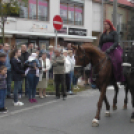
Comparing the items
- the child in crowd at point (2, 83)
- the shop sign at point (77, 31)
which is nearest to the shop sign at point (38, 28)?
the shop sign at point (77, 31)

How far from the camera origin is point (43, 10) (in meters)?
24.0

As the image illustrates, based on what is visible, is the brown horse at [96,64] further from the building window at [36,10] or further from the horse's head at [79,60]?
the building window at [36,10]

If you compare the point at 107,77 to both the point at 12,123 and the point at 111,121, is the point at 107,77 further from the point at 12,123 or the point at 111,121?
the point at 12,123

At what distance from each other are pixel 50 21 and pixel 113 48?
17544 millimetres

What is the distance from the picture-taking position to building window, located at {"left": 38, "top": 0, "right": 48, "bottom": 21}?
23734mm

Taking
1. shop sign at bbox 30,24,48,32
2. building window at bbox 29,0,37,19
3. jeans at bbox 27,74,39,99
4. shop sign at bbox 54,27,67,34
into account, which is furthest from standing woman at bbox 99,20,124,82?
shop sign at bbox 54,27,67,34

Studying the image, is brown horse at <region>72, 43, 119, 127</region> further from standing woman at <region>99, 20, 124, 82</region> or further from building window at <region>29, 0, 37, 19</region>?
building window at <region>29, 0, 37, 19</region>

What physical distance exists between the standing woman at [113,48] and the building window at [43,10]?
55.6ft

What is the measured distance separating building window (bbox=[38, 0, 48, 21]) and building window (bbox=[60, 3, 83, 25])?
1.70 meters

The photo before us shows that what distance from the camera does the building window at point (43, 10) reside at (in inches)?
934

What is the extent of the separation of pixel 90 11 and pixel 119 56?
20.8 metres

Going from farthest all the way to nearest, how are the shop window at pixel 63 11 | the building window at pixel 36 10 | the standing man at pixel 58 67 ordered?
the shop window at pixel 63 11 → the building window at pixel 36 10 → the standing man at pixel 58 67

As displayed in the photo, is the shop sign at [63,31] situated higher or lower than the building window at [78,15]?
lower

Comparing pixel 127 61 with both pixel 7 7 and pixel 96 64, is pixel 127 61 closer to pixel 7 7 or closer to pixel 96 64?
pixel 96 64
